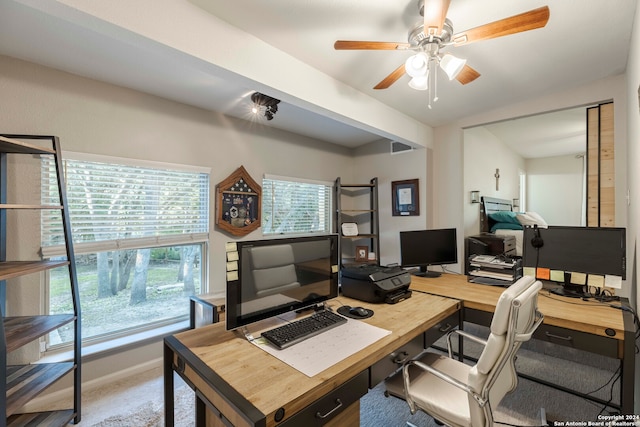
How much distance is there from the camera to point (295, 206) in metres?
3.80

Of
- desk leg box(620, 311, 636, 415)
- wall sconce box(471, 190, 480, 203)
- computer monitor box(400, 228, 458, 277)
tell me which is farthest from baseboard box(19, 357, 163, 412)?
wall sconce box(471, 190, 480, 203)

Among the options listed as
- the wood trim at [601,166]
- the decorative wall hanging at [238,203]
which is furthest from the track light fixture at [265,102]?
the wood trim at [601,166]

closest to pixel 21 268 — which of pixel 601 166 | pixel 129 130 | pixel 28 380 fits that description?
pixel 28 380

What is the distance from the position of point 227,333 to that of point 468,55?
8.15 feet

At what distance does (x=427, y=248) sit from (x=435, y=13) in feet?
6.24

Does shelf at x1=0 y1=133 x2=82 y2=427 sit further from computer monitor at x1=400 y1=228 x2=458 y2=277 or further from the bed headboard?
the bed headboard

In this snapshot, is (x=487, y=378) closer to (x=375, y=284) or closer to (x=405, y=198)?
(x=375, y=284)

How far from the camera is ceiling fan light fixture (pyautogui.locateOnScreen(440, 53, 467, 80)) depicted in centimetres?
166

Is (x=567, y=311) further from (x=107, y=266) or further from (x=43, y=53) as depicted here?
(x=43, y=53)

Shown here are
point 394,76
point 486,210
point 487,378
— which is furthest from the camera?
point 486,210

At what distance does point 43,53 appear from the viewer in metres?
1.87

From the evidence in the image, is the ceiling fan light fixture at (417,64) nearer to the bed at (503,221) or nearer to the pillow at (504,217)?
the bed at (503,221)

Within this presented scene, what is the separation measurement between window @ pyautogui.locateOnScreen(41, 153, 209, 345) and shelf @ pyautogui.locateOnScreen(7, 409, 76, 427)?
0.52 m

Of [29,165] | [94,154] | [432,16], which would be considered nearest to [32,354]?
[29,165]
